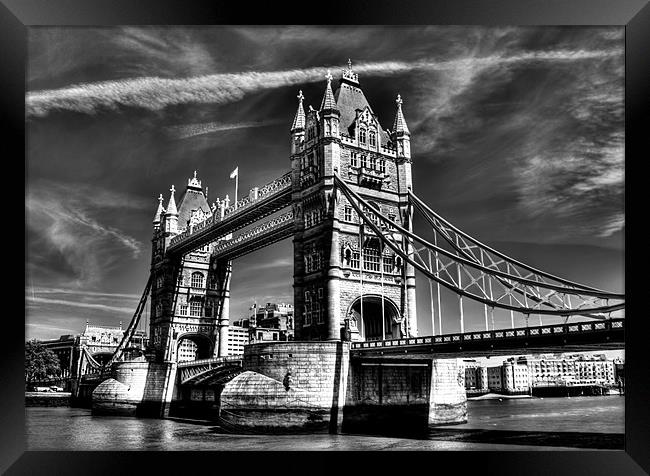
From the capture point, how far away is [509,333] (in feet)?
90.9

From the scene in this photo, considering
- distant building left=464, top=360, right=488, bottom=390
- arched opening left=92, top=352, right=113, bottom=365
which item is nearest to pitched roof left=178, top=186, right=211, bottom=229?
arched opening left=92, top=352, right=113, bottom=365

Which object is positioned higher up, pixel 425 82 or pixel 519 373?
pixel 425 82

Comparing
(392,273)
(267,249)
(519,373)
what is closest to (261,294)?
(267,249)

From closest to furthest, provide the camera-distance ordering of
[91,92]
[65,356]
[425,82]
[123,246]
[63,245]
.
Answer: [91,92]
[425,82]
[63,245]
[123,246]
[65,356]

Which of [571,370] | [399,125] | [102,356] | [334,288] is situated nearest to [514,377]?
[571,370]

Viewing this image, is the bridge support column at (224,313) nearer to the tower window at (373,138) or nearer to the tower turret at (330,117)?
the tower window at (373,138)

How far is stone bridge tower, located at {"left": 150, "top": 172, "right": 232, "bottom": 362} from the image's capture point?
60.2m

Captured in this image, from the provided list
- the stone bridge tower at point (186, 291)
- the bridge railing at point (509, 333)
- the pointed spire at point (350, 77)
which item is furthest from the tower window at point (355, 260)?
the stone bridge tower at point (186, 291)

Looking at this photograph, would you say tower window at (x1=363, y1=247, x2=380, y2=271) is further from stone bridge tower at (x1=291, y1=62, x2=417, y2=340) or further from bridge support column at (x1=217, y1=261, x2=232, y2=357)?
bridge support column at (x1=217, y1=261, x2=232, y2=357)

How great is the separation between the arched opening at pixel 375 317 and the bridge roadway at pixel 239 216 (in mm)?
8778
